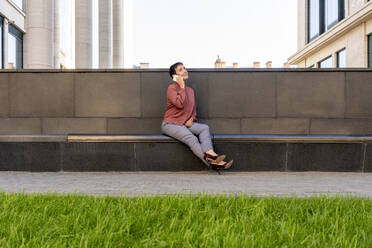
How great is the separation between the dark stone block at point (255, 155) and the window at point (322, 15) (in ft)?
71.6

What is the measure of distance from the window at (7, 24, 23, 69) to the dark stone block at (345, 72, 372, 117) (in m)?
21.2

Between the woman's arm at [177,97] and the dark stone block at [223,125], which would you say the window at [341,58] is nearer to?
the dark stone block at [223,125]

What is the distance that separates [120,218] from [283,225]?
5.06 feet

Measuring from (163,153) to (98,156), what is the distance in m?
1.37

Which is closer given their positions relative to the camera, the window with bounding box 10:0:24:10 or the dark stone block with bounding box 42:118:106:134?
the dark stone block with bounding box 42:118:106:134

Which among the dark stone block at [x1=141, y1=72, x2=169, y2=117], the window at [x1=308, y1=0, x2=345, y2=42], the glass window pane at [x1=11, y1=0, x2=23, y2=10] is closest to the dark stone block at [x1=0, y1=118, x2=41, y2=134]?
the dark stone block at [x1=141, y1=72, x2=169, y2=117]

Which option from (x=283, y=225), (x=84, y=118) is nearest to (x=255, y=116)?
(x=84, y=118)

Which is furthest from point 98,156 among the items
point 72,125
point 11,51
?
point 11,51

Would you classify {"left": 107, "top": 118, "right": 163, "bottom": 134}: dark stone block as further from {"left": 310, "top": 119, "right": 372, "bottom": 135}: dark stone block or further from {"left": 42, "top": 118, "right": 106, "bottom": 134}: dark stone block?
{"left": 310, "top": 119, "right": 372, "bottom": 135}: dark stone block

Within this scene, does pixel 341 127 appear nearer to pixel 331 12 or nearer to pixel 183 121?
pixel 183 121

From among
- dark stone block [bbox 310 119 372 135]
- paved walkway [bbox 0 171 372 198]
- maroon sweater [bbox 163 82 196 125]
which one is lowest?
paved walkway [bbox 0 171 372 198]

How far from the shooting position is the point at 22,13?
23766 millimetres

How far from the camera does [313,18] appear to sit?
3020cm

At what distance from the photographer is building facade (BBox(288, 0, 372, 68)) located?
842 inches
